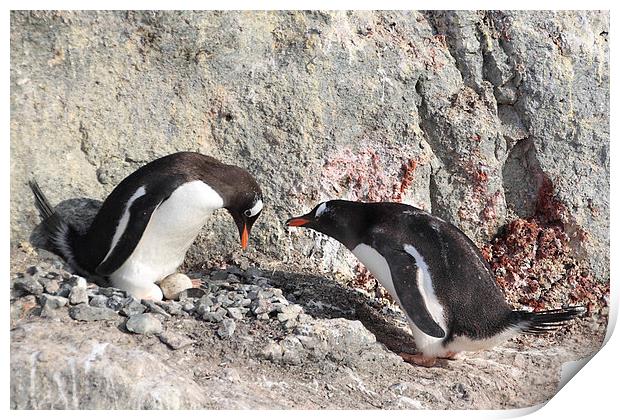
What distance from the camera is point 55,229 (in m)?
3.66

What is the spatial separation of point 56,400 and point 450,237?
1.77 m

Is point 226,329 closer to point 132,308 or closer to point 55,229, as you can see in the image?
point 132,308

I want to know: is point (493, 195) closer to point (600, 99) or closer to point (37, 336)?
point (600, 99)

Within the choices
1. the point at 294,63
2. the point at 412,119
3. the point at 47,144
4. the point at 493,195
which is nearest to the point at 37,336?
the point at 47,144

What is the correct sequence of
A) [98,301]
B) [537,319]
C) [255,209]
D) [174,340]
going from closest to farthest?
[174,340]
[98,301]
[537,319]
[255,209]

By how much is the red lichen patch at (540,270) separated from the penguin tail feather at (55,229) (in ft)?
7.44

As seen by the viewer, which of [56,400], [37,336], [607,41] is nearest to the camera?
[56,400]

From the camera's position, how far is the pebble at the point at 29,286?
3.25 metres

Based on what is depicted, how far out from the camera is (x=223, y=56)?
4.17m

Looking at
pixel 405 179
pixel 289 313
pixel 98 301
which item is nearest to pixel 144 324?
pixel 98 301

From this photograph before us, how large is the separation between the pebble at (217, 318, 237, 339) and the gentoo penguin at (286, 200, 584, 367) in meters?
0.72

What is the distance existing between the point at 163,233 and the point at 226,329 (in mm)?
547

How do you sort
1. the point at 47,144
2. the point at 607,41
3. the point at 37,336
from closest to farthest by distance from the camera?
the point at 37,336 → the point at 47,144 → the point at 607,41

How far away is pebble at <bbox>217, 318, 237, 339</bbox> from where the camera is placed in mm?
3213
